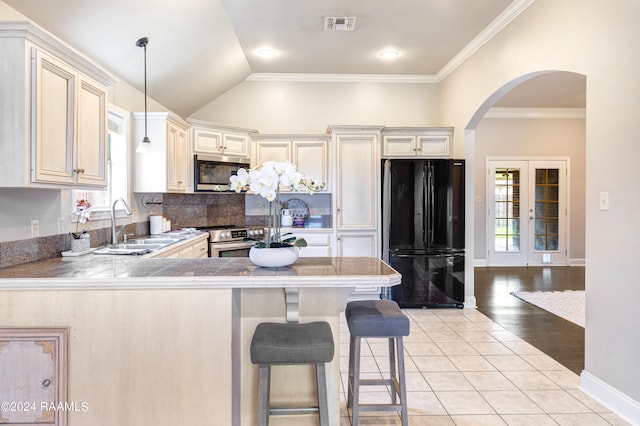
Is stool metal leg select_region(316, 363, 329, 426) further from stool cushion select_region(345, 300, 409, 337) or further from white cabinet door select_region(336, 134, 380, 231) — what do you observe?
white cabinet door select_region(336, 134, 380, 231)

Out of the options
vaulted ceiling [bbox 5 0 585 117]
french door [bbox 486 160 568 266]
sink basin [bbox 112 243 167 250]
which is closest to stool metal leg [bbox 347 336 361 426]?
sink basin [bbox 112 243 167 250]

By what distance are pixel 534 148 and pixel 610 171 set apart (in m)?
5.30

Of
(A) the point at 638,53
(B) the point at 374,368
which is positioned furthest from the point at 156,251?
(A) the point at 638,53

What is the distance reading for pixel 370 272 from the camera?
1793mm

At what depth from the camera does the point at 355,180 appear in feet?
15.2

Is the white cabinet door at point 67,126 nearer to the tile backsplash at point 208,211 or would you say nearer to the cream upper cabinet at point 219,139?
the tile backsplash at point 208,211

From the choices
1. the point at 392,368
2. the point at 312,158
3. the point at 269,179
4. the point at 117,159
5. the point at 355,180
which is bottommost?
the point at 392,368

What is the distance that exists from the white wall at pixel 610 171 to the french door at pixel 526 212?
15.1 feet

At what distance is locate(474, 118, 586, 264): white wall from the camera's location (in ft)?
22.8

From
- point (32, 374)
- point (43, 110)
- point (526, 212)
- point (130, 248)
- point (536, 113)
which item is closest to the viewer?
point (32, 374)

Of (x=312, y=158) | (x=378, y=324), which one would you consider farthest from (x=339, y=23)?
(x=378, y=324)

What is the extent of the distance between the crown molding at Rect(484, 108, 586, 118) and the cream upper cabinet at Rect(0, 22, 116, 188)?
662 cm

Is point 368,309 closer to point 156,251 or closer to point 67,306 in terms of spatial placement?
point 67,306

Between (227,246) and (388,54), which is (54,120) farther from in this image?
(388,54)
